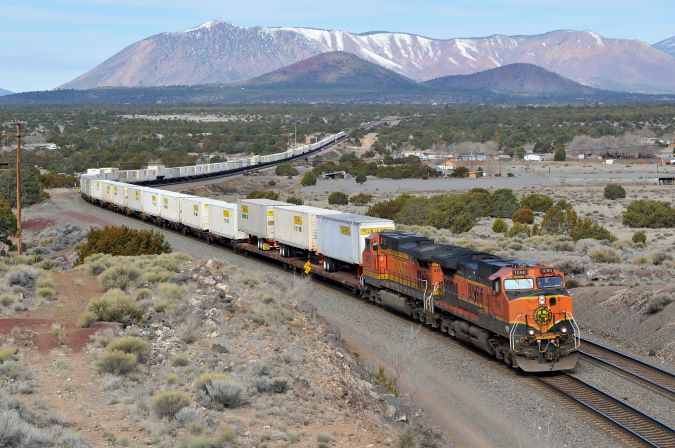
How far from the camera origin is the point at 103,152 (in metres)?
155

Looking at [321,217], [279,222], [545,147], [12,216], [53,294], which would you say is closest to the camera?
[53,294]

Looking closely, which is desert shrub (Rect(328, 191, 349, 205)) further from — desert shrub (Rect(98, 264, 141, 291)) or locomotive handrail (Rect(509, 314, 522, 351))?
locomotive handrail (Rect(509, 314, 522, 351))

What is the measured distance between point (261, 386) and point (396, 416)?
3.39 metres

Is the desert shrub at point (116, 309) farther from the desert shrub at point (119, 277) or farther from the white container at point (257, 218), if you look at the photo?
the white container at point (257, 218)

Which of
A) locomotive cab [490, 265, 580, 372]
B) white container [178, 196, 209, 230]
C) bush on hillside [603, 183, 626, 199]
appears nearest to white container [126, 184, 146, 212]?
white container [178, 196, 209, 230]

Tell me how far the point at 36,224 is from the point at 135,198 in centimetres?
775

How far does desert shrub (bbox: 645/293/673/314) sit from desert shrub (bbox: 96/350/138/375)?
18558mm

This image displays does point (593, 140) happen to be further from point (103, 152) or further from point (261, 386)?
point (261, 386)

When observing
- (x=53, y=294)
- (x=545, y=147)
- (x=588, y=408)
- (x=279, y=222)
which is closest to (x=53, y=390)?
(x=53, y=294)

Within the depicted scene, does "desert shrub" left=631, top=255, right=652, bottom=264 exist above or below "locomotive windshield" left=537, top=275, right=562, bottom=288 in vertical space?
below

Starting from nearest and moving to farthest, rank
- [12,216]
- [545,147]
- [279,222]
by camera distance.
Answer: [279,222] < [12,216] < [545,147]

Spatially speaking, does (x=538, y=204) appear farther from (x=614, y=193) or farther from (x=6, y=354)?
(x=6, y=354)

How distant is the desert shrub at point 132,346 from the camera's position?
23.2 meters

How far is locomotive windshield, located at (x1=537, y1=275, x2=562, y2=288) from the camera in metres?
27.2
